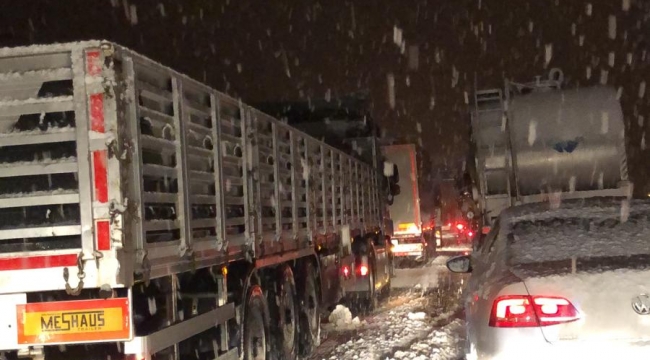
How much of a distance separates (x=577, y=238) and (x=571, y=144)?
613cm

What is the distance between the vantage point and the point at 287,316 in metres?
8.18

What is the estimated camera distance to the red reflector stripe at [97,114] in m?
4.19

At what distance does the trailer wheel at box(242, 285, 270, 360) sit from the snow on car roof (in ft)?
7.37

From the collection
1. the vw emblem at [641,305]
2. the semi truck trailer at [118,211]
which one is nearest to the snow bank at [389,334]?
the semi truck trailer at [118,211]

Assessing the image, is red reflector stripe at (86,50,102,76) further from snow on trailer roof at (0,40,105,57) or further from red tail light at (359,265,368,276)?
red tail light at (359,265,368,276)

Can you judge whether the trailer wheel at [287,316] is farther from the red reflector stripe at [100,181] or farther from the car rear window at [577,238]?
the red reflector stripe at [100,181]

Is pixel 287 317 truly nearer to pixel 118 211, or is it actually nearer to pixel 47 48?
A: pixel 118 211

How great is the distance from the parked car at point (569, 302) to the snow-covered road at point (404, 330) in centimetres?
344

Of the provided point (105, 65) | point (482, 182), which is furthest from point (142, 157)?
point (482, 182)

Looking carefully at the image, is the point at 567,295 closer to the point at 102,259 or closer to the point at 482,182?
the point at 102,259

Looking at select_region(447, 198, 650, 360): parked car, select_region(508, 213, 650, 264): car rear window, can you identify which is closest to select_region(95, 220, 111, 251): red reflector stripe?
select_region(447, 198, 650, 360): parked car

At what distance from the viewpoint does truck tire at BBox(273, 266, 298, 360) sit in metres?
7.69

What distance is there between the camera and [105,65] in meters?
4.23

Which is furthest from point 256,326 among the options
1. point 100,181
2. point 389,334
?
point 389,334
